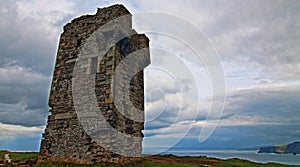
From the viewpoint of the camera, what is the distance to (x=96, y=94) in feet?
45.9

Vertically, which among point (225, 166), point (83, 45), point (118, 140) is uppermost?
point (83, 45)

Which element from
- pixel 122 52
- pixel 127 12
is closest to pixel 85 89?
pixel 122 52

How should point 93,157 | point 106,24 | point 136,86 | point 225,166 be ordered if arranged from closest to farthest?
point 93,157
point 225,166
point 106,24
point 136,86

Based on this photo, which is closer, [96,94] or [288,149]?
[96,94]

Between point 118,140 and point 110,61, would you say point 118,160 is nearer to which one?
point 118,140

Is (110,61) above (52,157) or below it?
above

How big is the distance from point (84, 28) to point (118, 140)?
7.98m

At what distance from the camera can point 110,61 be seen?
14.4m

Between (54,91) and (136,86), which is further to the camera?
(136,86)

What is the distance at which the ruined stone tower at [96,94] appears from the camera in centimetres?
1312

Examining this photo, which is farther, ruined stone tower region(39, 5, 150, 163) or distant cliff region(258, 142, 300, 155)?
distant cliff region(258, 142, 300, 155)

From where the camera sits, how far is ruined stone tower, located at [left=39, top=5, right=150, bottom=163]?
13125mm

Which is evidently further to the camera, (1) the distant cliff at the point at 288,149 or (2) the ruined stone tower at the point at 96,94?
(1) the distant cliff at the point at 288,149

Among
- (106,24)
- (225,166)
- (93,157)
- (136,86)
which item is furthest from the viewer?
(136,86)
